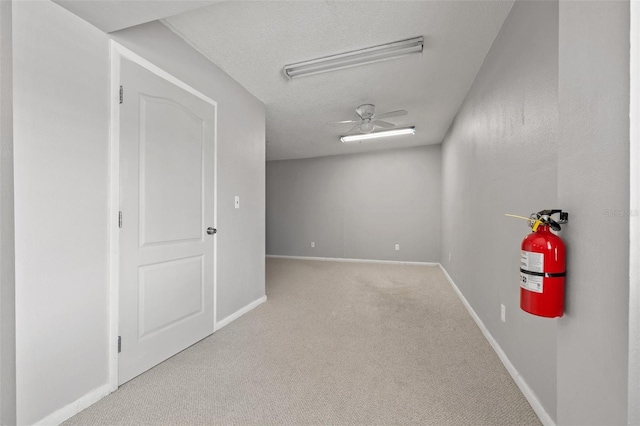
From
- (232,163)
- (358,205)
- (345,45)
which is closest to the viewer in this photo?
(345,45)

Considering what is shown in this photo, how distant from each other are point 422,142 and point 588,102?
5.03 meters

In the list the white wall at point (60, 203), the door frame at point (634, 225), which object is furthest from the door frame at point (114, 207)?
the door frame at point (634, 225)

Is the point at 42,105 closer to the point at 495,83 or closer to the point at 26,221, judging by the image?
the point at 26,221

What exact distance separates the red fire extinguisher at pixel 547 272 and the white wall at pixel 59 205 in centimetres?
229

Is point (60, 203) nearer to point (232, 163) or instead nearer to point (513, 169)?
point (232, 163)

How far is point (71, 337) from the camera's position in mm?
1521

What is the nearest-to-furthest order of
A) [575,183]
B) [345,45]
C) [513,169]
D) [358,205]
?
[575,183] → [513,169] → [345,45] → [358,205]

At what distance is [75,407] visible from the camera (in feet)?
5.00

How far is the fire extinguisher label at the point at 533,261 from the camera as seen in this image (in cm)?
102

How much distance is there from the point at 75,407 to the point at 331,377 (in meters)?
1.52

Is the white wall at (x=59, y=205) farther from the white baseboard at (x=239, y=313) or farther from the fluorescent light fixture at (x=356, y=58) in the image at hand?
the fluorescent light fixture at (x=356, y=58)

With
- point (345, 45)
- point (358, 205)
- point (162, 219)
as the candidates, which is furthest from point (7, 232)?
point (358, 205)

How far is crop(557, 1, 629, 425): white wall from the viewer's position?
2.34 ft

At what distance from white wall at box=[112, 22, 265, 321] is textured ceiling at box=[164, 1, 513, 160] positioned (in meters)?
0.14
